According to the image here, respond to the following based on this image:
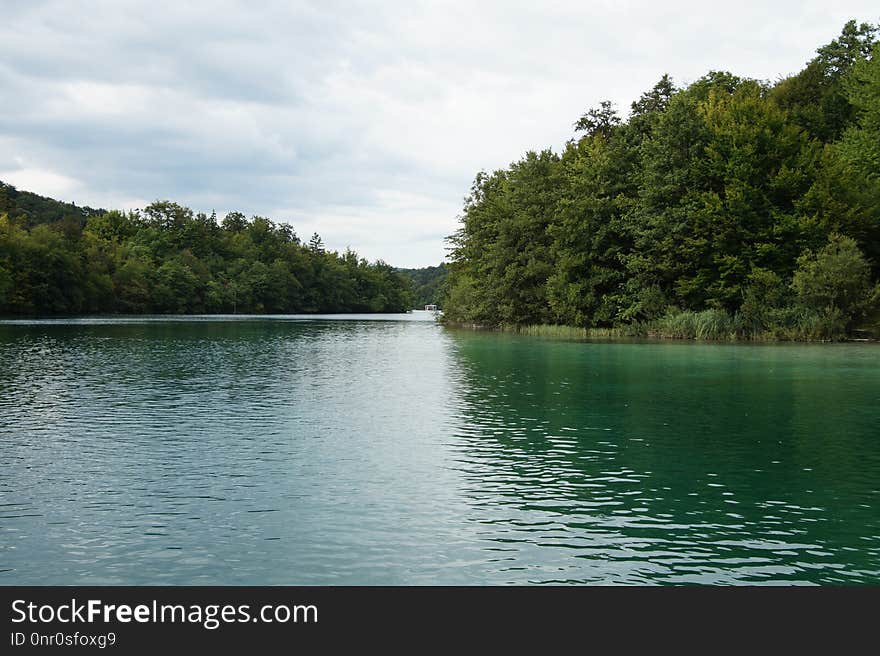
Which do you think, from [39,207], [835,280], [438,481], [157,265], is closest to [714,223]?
[835,280]

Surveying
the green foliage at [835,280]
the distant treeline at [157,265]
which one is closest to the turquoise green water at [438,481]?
the green foliage at [835,280]

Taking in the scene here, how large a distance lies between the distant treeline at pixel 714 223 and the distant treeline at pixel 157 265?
64.5 meters

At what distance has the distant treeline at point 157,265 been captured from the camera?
328ft

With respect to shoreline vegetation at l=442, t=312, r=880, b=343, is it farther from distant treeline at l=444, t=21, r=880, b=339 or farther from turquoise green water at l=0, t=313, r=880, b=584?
turquoise green water at l=0, t=313, r=880, b=584

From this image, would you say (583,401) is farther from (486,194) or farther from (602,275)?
(486,194)

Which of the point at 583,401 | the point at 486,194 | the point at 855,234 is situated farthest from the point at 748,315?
the point at 486,194

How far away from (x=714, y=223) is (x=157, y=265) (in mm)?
115360

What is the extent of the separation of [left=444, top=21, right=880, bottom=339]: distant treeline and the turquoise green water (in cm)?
2543

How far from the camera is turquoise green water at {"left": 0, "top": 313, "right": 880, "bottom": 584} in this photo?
875 cm

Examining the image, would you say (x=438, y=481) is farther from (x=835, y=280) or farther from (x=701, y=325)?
(x=835, y=280)

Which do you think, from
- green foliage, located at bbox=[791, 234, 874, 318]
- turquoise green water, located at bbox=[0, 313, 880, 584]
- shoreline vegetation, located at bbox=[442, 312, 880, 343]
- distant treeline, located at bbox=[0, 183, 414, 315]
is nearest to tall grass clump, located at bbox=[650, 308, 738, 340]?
shoreline vegetation, located at bbox=[442, 312, 880, 343]

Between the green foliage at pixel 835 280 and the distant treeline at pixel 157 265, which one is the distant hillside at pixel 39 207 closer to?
the distant treeline at pixel 157 265
